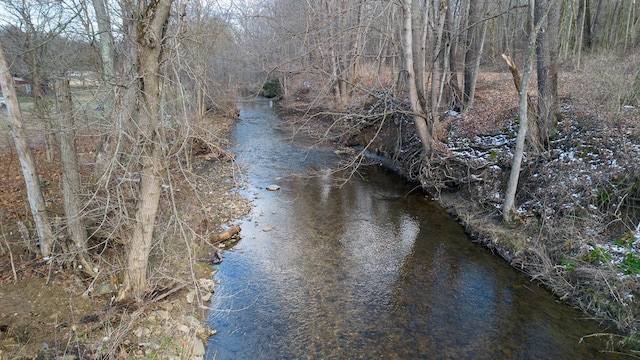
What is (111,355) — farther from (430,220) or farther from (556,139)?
(556,139)

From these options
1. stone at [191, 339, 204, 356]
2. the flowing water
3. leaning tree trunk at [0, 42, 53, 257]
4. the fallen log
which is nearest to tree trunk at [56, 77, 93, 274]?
leaning tree trunk at [0, 42, 53, 257]

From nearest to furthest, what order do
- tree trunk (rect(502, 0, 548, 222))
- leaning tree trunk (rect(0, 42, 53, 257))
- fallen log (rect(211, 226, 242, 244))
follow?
leaning tree trunk (rect(0, 42, 53, 257)) → tree trunk (rect(502, 0, 548, 222)) → fallen log (rect(211, 226, 242, 244))

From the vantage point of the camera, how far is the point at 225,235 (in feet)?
31.6

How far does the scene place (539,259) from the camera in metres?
8.30

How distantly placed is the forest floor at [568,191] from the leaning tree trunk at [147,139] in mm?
7779

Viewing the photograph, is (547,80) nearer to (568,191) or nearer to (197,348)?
(568,191)

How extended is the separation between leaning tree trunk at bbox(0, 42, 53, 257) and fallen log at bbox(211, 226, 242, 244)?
12.1 ft

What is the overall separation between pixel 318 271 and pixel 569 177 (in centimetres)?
669

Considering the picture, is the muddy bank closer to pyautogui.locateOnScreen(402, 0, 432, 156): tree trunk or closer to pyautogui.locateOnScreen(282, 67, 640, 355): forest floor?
pyautogui.locateOnScreen(282, 67, 640, 355): forest floor

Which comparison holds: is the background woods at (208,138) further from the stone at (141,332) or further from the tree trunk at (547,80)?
the stone at (141,332)

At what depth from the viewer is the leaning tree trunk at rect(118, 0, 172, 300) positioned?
15.7ft

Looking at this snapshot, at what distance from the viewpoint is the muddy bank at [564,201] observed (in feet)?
23.4

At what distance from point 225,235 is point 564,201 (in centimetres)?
835

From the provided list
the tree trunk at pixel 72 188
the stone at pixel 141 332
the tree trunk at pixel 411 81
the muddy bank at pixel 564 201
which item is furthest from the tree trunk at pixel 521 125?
the tree trunk at pixel 72 188
